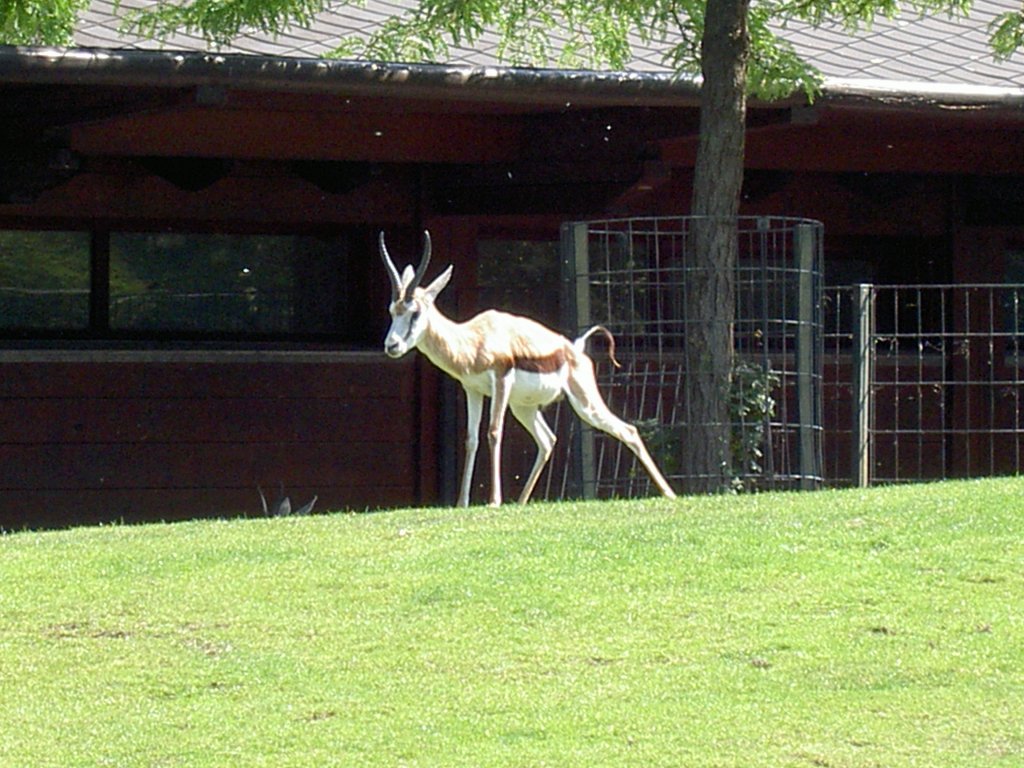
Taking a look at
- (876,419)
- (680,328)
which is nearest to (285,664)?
(680,328)

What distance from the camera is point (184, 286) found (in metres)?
13.5

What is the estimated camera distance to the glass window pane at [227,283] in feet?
44.1

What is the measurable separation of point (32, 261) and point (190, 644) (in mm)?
6944

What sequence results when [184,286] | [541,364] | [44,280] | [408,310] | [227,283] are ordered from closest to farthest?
1. [408,310]
2. [541,364]
3. [44,280]
4. [184,286]
5. [227,283]

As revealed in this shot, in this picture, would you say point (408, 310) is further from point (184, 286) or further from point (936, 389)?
point (936, 389)

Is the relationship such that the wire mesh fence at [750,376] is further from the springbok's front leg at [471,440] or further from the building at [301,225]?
the building at [301,225]

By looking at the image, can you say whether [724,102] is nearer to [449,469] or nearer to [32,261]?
[449,469]

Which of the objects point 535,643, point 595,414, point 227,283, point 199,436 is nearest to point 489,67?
point 595,414

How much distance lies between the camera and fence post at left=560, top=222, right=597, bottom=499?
35.6 ft

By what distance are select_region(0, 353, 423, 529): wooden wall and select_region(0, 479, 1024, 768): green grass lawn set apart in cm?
412

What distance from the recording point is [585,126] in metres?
12.6

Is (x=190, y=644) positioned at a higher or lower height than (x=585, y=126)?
lower

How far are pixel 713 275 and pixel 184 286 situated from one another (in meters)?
4.51

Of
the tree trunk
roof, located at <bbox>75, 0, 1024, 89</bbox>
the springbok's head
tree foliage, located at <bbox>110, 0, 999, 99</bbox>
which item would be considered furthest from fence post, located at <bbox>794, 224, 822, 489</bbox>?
the springbok's head
